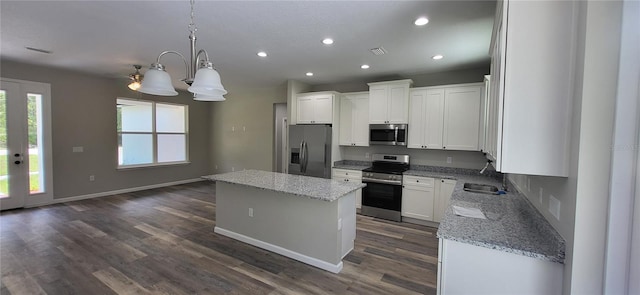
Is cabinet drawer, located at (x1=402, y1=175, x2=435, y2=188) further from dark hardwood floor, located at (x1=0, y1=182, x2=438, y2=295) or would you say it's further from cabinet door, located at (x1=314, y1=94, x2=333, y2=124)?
cabinet door, located at (x1=314, y1=94, x2=333, y2=124)

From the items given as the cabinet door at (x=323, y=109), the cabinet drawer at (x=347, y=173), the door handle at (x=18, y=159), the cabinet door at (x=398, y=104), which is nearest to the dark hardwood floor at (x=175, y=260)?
the cabinet drawer at (x=347, y=173)

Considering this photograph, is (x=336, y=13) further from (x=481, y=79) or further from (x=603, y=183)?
(x=481, y=79)

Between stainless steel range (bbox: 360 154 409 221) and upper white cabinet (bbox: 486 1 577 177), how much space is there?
279cm

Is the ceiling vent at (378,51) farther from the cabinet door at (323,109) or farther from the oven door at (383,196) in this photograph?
the oven door at (383,196)

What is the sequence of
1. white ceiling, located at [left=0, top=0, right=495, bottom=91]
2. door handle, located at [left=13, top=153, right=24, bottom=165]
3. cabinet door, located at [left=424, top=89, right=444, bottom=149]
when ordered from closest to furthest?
white ceiling, located at [left=0, top=0, right=495, bottom=91], cabinet door, located at [left=424, top=89, right=444, bottom=149], door handle, located at [left=13, top=153, right=24, bottom=165]

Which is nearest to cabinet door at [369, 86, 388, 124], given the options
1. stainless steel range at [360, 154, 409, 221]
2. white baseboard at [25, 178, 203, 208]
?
stainless steel range at [360, 154, 409, 221]

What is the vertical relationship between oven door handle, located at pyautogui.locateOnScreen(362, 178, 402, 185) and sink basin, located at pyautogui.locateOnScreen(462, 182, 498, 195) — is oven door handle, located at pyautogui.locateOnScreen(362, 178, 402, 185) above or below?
below

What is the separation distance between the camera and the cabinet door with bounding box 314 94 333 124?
487 cm

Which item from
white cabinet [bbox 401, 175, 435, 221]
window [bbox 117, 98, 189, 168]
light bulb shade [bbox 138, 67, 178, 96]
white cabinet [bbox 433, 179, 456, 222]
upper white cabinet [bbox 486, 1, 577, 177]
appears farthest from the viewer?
window [bbox 117, 98, 189, 168]

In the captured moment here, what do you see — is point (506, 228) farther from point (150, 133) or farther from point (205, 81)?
point (150, 133)

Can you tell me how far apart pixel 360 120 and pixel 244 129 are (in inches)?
136

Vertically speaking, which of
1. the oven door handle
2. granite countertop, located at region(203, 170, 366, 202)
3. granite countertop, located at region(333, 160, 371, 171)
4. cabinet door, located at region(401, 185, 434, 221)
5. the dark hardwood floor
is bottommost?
the dark hardwood floor

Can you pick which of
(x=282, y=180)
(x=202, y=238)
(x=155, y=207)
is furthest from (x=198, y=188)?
(x=282, y=180)

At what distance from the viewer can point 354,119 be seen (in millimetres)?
4918
